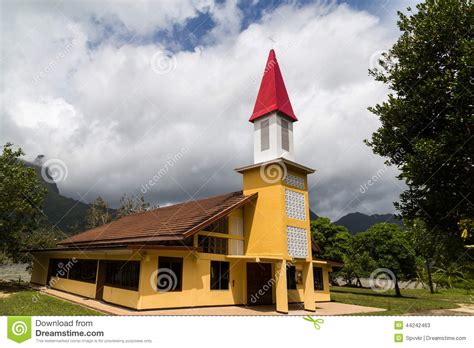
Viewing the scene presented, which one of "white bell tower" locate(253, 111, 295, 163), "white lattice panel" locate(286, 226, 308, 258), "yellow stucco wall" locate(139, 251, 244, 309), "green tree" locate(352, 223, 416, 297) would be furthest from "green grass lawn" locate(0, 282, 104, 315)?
"green tree" locate(352, 223, 416, 297)

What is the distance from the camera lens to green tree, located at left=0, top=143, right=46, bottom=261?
66.2 feet

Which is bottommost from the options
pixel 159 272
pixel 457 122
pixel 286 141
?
pixel 159 272

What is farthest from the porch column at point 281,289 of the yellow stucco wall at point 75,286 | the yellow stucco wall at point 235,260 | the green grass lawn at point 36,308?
the yellow stucco wall at point 75,286

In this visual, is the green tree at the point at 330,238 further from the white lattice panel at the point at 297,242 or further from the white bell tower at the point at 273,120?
the white bell tower at the point at 273,120

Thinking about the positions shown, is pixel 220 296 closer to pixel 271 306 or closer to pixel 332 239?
pixel 271 306

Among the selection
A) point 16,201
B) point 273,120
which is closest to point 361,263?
point 273,120

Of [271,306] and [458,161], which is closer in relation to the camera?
[458,161]

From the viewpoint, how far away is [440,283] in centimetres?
3672

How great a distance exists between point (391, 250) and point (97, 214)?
32030 millimetres

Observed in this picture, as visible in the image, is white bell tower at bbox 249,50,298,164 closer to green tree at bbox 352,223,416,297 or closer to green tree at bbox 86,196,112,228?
green tree at bbox 352,223,416,297

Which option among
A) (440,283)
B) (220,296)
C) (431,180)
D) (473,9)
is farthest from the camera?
(440,283)

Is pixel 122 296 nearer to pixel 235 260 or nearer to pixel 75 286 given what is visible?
pixel 235 260

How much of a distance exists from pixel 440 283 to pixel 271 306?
30.2 m
